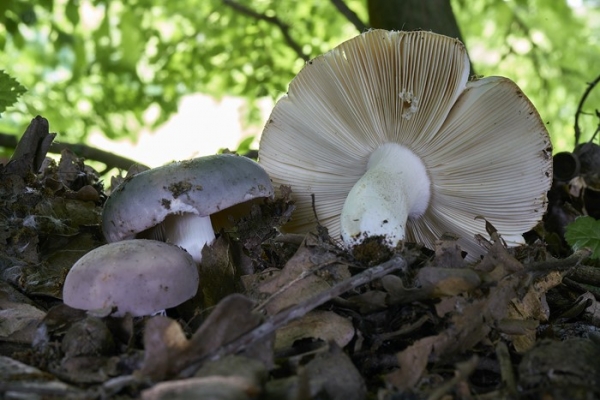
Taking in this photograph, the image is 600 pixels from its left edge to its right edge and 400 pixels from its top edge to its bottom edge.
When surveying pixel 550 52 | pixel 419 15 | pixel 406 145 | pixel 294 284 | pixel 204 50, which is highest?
pixel 204 50

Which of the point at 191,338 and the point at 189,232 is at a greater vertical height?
the point at 189,232

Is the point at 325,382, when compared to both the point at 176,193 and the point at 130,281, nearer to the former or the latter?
the point at 130,281

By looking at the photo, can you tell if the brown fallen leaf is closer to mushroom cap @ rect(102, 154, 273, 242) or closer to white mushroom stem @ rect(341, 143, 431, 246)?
mushroom cap @ rect(102, 154, 273, 242)

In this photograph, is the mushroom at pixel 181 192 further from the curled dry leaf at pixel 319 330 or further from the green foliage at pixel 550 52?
the green foliage at pixel 550 52

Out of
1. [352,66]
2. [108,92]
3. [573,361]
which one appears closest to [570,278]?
[573,361]

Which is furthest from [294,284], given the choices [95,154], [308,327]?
[95,154]

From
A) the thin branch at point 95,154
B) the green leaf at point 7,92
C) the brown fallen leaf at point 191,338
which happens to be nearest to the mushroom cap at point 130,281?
the brown fallen leaf at point 191,338

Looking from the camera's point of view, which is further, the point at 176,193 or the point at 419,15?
the point at 419,15
